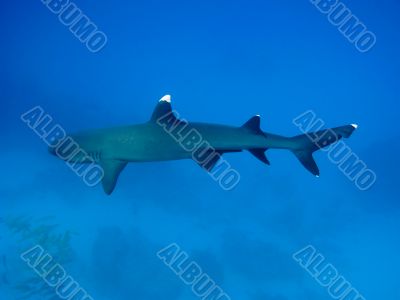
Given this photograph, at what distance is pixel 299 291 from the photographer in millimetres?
21812

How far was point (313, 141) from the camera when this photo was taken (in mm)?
8273

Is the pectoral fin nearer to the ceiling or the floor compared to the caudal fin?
nearer to the floor

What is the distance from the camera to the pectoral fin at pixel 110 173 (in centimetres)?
763

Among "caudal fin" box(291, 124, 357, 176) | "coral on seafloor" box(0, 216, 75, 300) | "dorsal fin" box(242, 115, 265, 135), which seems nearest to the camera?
"dorsal fin" box(242, 115, 265, 135)


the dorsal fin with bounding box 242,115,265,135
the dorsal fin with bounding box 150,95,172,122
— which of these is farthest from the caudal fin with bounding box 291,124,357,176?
the dorsal fin with bounding box 150,95,172,122

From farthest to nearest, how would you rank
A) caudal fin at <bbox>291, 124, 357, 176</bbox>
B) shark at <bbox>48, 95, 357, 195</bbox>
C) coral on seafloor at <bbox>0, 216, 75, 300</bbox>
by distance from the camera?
coral on seafloor at <bbox>0, 216, 75, 300</bbox> < caudal fin at <bbox>291, 124, 357, 176</bbox> < shark at <bbox>48, 95, 357, 195</bbox>

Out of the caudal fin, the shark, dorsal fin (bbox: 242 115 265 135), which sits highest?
the caudal fin

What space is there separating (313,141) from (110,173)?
14.7ft

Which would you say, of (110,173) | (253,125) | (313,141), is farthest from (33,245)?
(313,141)

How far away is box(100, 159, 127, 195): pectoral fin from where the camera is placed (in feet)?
→ 25.0

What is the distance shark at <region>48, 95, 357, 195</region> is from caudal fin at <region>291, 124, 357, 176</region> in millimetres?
702

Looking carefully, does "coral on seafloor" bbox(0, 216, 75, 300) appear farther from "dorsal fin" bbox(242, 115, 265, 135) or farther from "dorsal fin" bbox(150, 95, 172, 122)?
"dorsal fin" bbox(242, 115, 265, 135)

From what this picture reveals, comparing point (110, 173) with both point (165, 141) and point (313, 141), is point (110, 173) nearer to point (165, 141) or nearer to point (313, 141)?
point (165, 141)

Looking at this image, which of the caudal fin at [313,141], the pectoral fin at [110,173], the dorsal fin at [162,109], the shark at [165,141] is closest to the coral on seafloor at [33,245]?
the pectoral fin at [110,173]
